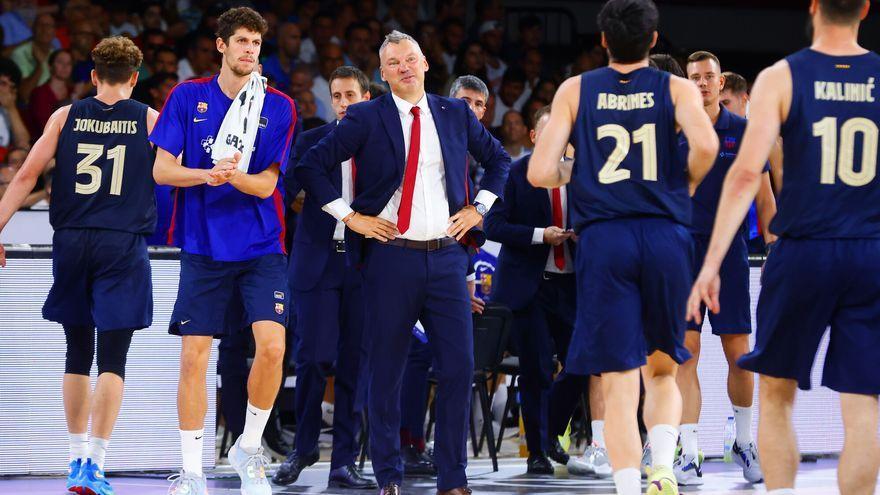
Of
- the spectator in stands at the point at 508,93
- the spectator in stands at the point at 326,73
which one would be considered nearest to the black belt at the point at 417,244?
the spectator in stands at the point at 326,73

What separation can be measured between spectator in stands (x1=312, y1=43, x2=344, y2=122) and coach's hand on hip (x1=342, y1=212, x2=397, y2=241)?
20.6 feet

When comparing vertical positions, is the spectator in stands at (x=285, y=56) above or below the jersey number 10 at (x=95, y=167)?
above

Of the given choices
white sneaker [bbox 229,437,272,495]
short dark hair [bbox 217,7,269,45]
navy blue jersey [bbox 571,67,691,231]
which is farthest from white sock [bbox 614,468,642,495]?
short dark hair [bbox 217,7,269,45]

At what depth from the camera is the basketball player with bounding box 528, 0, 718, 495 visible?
4656 mm

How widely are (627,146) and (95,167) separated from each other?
3.08 meters

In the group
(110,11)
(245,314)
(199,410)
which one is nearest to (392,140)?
(245,314)

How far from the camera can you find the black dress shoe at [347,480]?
6879 millimetres

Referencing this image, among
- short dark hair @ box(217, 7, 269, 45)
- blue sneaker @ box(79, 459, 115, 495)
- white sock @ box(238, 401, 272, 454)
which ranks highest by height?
short dark hair @ box(217, 7, 269, 45)

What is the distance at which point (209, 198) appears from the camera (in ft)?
19.9

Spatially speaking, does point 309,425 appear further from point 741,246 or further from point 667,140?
point 667,140

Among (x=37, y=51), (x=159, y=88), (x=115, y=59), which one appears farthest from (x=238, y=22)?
(x=37, y=51)

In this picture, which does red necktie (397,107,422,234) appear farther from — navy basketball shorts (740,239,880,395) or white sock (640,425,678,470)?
navy basketball shorts (740,239,880,395)

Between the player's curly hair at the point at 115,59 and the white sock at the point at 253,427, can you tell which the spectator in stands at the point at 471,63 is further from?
the white sock at the point at 253,427

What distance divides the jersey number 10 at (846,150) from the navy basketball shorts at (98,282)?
11.9ft
